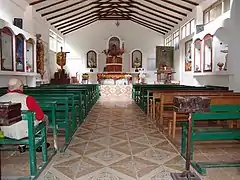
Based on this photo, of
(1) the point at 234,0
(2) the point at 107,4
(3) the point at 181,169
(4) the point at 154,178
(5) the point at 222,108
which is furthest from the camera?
(2) the point at 107,4

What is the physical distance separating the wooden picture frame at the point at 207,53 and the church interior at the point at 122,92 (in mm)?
55

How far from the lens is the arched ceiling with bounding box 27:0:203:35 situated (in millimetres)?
10203

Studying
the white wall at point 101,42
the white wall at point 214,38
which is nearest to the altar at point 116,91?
the white wall at point 214,38

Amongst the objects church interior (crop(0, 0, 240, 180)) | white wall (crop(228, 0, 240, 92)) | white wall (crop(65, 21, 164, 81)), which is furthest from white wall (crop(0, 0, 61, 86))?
white wall (crop(228, 0, 240, 92))

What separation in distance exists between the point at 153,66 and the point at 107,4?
17.3 ft

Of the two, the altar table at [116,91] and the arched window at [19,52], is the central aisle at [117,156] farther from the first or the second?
the altar table at [116,91]

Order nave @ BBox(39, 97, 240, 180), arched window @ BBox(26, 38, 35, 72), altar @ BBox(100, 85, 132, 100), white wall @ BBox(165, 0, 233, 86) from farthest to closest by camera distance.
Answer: altar @ BBox(100, 85, 132, 100), arched window @ BBox(26, 38, 35, 72), white wall @ BBox(165, 0, 233, 86), nave @ BBox(39, 97, 240, 180)

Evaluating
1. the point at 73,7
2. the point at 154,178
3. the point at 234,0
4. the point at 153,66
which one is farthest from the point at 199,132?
the point at 153,66

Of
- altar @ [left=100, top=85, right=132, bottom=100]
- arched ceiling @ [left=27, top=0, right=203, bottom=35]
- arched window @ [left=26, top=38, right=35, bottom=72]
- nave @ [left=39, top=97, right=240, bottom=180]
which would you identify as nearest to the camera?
nave @ [left=39, top=97, right=240, bottom=180]

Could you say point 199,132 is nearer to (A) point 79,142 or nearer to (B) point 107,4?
(A) point 79,142

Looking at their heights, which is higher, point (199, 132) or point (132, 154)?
point (199, 132)

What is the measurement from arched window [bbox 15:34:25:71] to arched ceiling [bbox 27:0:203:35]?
7.11ft

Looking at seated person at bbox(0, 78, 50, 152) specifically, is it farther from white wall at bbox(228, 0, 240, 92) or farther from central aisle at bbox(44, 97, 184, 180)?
white wall at bbox(228, 0, 240, 92)

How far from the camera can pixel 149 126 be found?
509 cm
